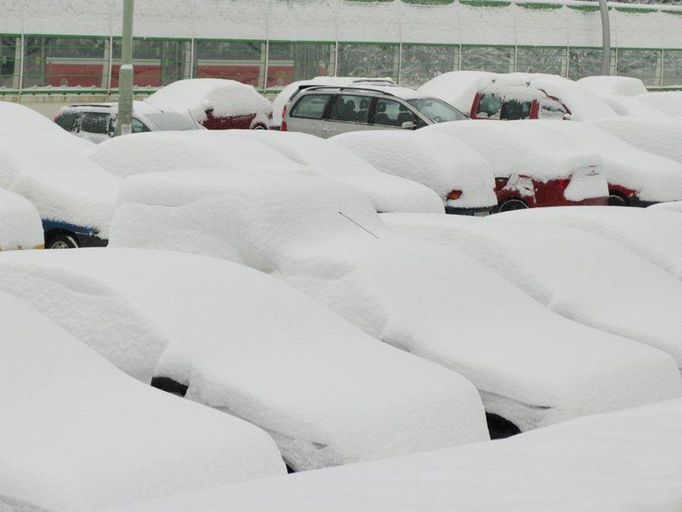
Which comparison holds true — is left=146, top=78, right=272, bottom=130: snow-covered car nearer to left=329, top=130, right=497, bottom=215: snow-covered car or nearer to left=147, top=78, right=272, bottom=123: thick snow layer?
left=147, top=78, right=272, bottom=123: thick snow layer

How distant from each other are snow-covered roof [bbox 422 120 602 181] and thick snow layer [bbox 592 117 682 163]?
252 centimetres

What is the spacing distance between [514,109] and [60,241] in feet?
36.8

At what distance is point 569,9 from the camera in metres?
36.5

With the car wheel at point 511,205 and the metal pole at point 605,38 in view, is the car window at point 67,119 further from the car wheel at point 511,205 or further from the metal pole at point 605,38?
the metal pole at point 605,38

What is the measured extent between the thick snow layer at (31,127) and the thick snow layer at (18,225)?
11.0 ft

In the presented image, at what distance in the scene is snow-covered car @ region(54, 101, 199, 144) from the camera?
18938 millimetres

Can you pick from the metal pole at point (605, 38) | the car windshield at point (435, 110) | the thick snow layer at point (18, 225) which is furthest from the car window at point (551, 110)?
the metal pole at point (605, 38)

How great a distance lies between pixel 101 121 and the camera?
1908 cm

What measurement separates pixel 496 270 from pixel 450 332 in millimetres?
1362

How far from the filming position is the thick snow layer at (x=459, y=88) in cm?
2636

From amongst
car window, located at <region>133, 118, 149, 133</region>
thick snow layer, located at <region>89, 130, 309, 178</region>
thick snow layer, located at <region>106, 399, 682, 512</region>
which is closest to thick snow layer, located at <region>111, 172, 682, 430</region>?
thick snow layer, located at <region>106, 399, 682, 512</region>

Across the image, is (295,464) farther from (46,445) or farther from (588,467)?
(588,467)

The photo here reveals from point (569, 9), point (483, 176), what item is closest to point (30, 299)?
point (483, 176)

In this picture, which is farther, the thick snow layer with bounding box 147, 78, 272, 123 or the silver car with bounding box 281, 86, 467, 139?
the thick snow layer with bounding box 147, 78, 272, 123
